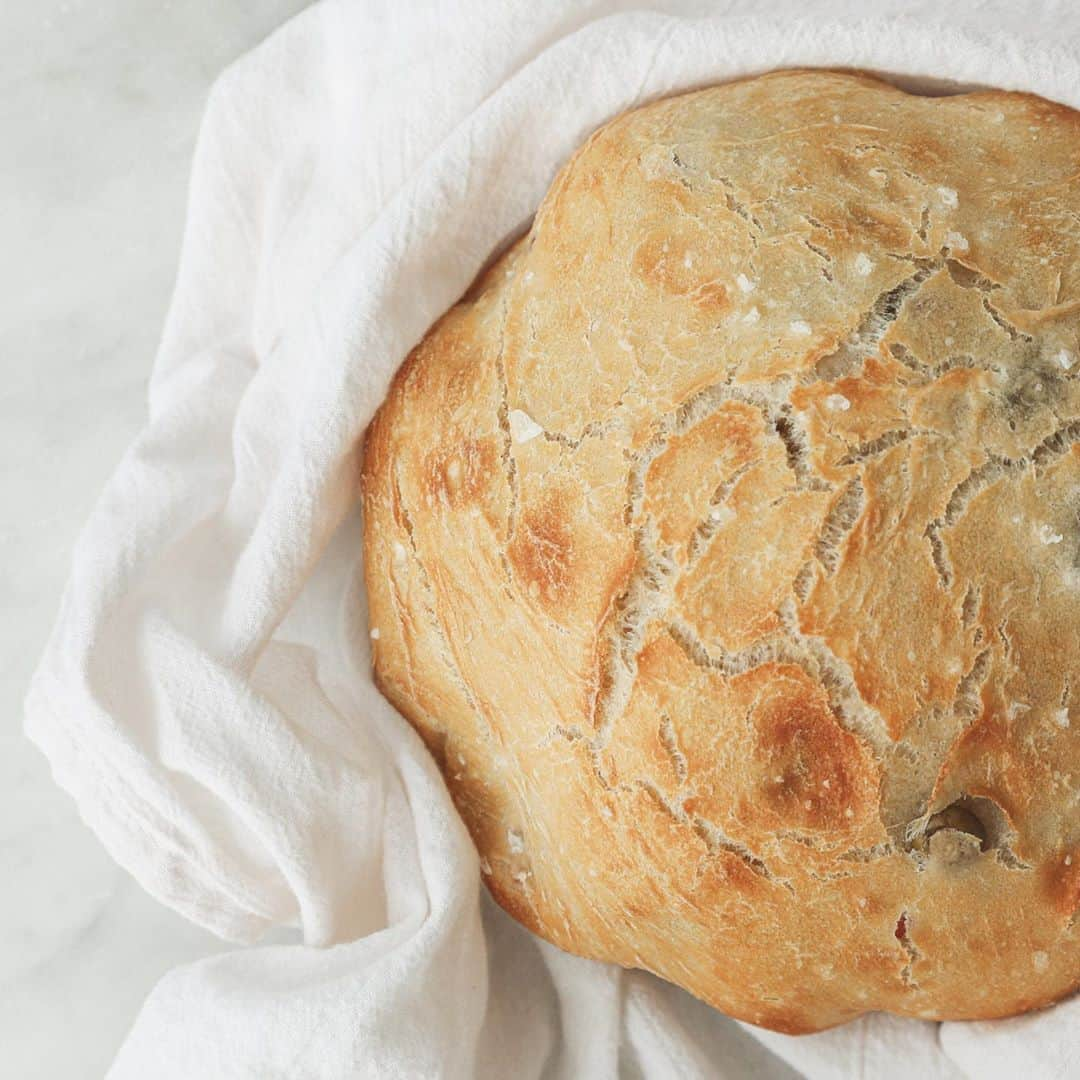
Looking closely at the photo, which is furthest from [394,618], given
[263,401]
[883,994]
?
[883,994]

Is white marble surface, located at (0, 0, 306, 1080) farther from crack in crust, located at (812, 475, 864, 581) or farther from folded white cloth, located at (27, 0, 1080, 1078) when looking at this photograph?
crack in crust, located at (812, 475, 864, 581)

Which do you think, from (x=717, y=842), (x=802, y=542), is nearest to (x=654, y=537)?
(x=802, y=542)

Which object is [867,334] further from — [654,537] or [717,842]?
[717,842]

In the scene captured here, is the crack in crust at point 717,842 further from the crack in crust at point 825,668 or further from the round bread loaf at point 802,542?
the crack in crust at point 825,668

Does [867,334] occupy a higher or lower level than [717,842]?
higher

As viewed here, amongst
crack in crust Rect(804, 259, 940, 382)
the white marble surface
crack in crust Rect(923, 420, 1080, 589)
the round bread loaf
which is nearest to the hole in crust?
the round bread loaf

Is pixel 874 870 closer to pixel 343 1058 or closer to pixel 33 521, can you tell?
pixel 343 1058

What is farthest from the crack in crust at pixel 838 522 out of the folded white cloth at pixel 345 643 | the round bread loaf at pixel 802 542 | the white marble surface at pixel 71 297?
the white marble surface at pixel 71 297
